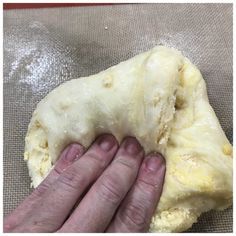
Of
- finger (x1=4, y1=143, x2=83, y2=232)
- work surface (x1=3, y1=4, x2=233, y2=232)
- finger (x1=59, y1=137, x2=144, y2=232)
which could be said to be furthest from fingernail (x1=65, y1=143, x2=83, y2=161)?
work surface (x1=3, y1=4, x2=233, y2=232)

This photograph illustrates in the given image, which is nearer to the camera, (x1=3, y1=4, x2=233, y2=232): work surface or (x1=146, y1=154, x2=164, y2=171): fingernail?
(x1=146, y1=154, x2=164, y2=171): fingernail

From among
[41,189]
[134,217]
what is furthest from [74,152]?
[134,217]

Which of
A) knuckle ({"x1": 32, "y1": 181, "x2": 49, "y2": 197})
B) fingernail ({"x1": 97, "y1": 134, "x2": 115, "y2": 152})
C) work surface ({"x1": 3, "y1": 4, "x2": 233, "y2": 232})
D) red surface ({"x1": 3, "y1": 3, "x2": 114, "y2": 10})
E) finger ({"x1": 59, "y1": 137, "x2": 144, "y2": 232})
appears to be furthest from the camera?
red surface ({"x1": 3, "y1": 3, "x2": 114, "y2": 10})

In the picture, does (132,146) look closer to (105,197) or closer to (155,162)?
(155,162)

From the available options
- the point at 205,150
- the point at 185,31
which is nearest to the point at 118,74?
the point at 205,150

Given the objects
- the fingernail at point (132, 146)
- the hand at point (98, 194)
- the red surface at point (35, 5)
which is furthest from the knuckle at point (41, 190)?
the red surface at point (35, 5)

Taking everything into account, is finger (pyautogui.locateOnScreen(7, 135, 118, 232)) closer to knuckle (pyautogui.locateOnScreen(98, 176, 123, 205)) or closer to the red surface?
knuckle (pyautogui.locateOnScreen(98, 176, 123, 205))
